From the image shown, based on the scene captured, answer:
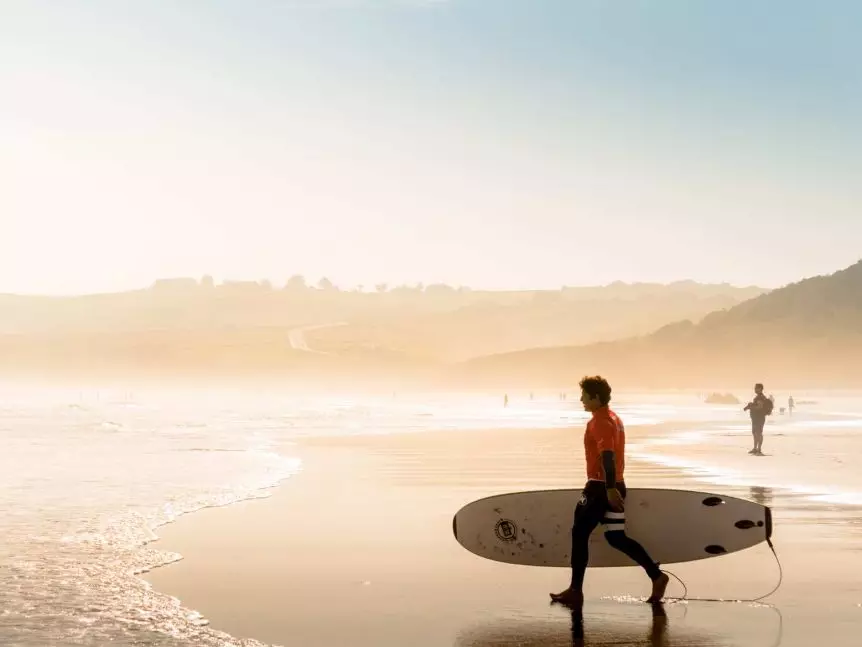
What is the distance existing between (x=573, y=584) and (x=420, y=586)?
4.73 feet

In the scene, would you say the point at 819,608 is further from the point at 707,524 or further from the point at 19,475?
the point at 19,475

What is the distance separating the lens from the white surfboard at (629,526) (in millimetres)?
8375

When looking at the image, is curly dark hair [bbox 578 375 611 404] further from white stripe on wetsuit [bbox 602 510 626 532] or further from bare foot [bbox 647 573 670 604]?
bare foot [bbox 647 573 670 604]

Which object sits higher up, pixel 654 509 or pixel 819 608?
pixel 654 509

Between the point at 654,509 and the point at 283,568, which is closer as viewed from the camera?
the point at 654,509

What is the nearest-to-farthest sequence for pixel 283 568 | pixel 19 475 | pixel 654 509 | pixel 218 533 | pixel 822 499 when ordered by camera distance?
pixel 654 509
pixel 283 568
pixel 218 533
pixel 822 499
pixel 19 475

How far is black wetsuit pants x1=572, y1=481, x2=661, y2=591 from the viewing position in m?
7.65

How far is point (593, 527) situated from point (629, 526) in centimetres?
77

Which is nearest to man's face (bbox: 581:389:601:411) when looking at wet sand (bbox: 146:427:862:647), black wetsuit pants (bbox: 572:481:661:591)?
black wetsuit pants (bbox: 572:481:661:591)

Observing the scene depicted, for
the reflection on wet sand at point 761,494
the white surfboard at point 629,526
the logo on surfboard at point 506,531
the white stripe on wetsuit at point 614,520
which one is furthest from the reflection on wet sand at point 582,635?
the reflection on wet sand at point 761,494

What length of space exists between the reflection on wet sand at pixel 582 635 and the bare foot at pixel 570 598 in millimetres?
303

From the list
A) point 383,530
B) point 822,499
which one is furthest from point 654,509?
point 822,499

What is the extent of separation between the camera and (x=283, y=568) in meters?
9.34

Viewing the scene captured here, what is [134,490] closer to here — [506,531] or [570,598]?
[506,531]
